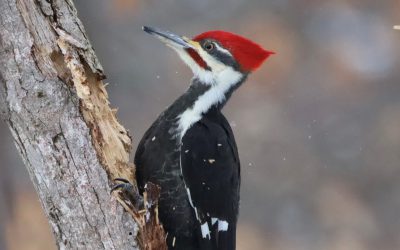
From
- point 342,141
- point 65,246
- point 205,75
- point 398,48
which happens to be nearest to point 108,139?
point 65,246

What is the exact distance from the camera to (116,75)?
439 cm

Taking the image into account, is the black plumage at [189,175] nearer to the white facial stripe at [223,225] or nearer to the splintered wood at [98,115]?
the white facial stripe at [223,225]

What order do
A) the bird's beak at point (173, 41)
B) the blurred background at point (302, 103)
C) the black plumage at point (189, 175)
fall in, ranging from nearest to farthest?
1. the black plumage at point (189, 175)
2. the bird's beak at point (173, 41)
3. the blurred background at point (302, 103)

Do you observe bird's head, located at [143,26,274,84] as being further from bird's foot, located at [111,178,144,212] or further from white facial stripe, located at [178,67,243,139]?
bird's foot, located at [111,178,144,212]

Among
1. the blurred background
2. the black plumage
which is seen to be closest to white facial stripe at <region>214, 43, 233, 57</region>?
the black plumage

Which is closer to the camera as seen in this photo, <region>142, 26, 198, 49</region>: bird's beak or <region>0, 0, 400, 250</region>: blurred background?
<region>142, 26, 198, 49</region>: bird's beak

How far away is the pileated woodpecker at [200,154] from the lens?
2617 mm

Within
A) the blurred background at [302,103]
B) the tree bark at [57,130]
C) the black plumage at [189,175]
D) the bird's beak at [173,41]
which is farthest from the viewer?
the blurred background at [302,103]

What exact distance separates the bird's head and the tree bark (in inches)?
21.6

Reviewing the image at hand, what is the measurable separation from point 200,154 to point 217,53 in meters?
0.39

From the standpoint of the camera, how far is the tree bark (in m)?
2.27

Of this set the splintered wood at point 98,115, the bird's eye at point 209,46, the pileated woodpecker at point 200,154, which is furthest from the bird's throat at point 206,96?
the splintered wood at point 98,115

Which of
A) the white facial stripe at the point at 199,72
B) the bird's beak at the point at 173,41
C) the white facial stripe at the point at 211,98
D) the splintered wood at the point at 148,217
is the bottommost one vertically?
the splintered wood at the point at 148,217

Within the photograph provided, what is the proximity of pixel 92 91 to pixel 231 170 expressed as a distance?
1.90ft
